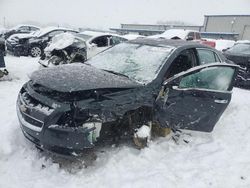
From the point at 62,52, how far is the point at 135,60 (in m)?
5.13

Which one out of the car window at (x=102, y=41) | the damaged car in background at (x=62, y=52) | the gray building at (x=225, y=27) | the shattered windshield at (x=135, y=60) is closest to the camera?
the shattered windshield at (x=135, y=60)

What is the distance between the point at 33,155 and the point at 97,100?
4.11ft

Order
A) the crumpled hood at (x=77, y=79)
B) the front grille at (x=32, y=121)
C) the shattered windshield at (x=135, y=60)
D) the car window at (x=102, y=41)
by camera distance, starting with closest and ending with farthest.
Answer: the front grille at (x=32, y=121) → the crumpled hood at (x=77, y=79) → the shattered windshield at (x=135, y=60) → the car window at (x=102, y=41)

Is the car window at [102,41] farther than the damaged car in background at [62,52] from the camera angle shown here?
Yes

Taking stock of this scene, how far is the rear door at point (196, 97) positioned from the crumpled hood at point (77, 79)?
59 centimetres

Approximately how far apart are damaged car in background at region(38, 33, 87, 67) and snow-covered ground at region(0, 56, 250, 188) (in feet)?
13.1

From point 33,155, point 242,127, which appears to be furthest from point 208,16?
point 33,155

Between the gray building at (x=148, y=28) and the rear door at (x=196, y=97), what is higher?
the rear door at (x=196, y=97)

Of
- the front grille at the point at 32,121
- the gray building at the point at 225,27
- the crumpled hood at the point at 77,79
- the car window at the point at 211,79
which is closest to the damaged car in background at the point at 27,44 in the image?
the crumpled hood at the point at 77,79

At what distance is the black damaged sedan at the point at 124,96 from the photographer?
3.35m

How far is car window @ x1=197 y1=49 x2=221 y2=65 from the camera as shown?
16.2 ft

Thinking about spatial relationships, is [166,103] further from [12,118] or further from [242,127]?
[12,118]

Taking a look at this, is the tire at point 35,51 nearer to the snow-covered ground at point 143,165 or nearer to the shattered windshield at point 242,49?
the snow-covered ground at point 143,165

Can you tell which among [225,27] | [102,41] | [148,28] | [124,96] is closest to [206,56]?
[124,96]
